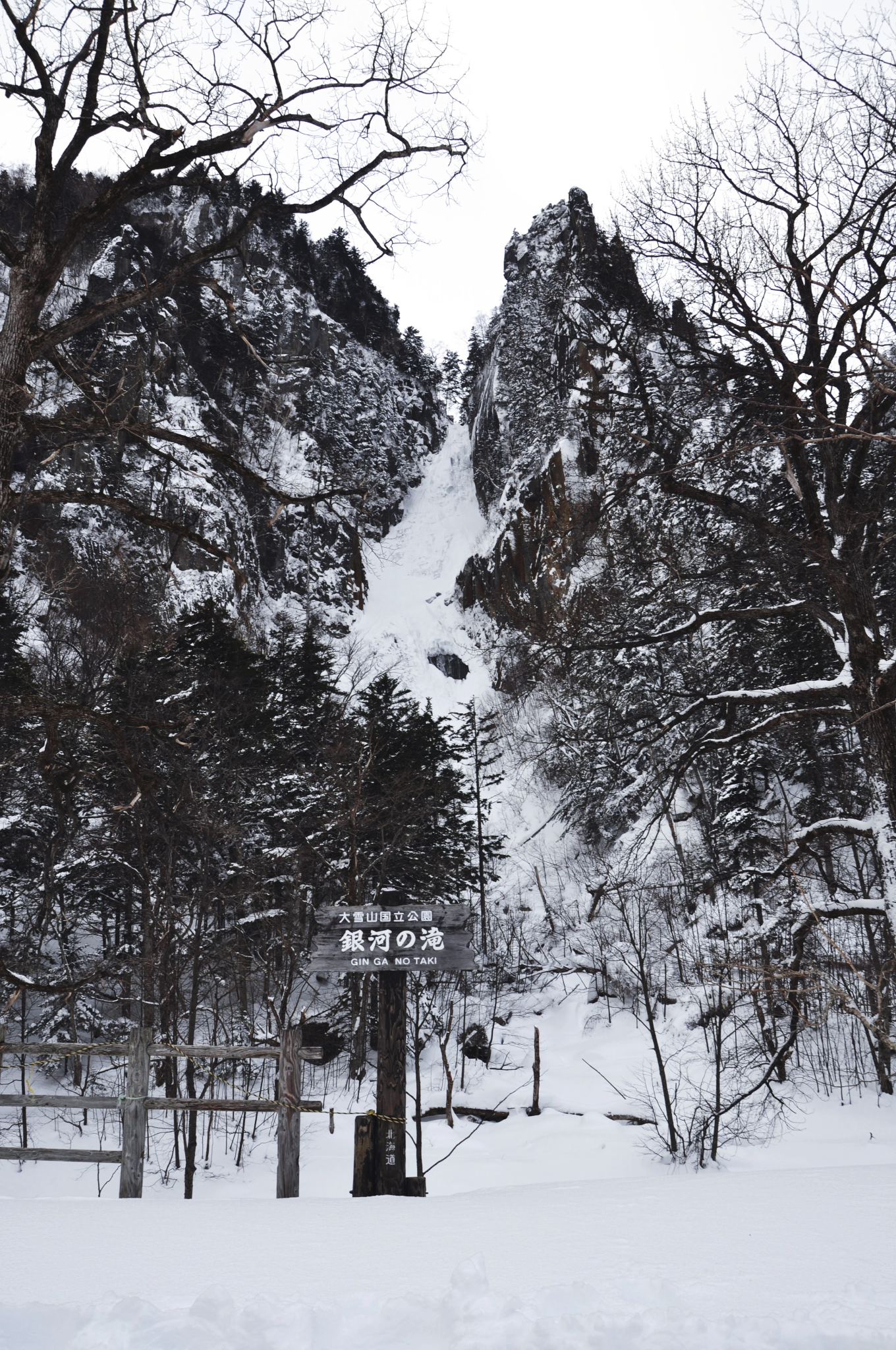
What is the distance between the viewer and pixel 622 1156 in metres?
14.4

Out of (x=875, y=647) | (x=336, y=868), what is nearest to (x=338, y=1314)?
(x=875, y=647)

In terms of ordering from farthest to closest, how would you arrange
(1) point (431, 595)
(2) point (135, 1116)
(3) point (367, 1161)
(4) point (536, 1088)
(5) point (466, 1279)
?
(1) point (431, 595)
(4) point (536, 1088)
(2) point (135, 1116)
(3) point (367, 1161)
(5) point (466, 1279)

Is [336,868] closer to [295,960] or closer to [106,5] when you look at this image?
[295,960]

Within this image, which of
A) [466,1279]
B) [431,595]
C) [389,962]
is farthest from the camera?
[431,595]

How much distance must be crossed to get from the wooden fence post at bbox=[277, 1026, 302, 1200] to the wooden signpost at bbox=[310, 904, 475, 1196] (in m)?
0.64

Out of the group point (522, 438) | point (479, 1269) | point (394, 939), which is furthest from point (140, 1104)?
point (522, 438)

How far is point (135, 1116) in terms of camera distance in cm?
729

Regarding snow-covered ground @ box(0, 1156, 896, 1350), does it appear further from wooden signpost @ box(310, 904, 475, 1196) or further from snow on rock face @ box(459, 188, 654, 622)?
snow on rock face @ box(459, 188, 654, 622)

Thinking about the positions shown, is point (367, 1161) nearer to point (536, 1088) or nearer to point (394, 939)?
point (394, 939)

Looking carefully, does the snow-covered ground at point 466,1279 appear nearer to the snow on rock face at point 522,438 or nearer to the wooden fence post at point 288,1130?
the wooden fence post at point 288,1130

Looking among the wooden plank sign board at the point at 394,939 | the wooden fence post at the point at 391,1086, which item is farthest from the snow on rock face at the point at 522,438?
the wooden fence post at the point at 391,1086

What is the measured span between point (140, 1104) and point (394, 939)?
8.78ft

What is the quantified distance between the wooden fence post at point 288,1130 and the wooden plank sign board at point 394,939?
957 millimetres

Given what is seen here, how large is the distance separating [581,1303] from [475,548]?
2077 inches
